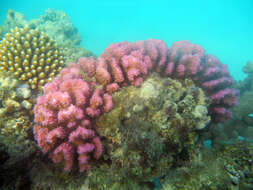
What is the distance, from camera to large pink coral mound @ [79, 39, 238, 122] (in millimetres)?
2896

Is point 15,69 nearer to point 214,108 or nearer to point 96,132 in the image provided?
point 96,132

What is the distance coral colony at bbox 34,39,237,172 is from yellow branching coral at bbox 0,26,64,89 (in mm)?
754

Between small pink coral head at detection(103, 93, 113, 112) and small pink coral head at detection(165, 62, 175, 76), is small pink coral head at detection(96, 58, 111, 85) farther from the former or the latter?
small pink coral head at detection(165, 62, 175, 76)

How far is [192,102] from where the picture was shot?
9.14 ft

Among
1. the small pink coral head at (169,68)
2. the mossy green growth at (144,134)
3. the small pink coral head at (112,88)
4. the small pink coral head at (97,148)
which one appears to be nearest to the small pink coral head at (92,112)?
the mossy green growth at (144,134)

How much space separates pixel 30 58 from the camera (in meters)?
3.62

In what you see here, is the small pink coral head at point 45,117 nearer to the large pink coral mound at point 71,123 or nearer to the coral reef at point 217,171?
the large pink coral mound at point 71,123

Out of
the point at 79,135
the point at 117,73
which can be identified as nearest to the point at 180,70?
the point at 117,73

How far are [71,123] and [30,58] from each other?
2471mm

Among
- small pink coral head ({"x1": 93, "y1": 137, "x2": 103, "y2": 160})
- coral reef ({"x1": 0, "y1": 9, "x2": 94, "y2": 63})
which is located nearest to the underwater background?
small pink coral head ({"x1": 93, "y1": 137, "x2": 103, "y2": 160})

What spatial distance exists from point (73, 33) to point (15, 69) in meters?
9.14

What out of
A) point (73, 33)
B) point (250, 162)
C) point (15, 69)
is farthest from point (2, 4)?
point (250, 162)

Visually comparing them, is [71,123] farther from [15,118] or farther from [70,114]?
[15,118]

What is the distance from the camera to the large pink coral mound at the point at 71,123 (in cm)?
216
